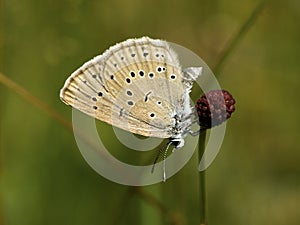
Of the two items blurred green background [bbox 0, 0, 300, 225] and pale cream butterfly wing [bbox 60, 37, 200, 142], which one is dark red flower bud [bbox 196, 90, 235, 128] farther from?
blurred green background [bbox 0, 0, 300, 225]

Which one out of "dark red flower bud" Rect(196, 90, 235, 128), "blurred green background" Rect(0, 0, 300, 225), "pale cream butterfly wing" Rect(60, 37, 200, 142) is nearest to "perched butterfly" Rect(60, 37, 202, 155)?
"pale cream butterfly wing" Rect(60, 37, 200, 142)

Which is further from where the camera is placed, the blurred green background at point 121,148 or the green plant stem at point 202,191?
the blurred green background at point 121,148

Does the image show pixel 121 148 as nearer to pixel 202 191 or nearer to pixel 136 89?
pixel 136 89

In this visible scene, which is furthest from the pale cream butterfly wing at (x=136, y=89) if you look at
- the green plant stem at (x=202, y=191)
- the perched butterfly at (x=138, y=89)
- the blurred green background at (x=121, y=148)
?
the blurred green background at (x=121, y=148)

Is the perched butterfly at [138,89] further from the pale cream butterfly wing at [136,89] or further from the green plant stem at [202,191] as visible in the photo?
the green plant stem at [202,191]

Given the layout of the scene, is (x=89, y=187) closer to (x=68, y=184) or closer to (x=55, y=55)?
(x=68, y=184)

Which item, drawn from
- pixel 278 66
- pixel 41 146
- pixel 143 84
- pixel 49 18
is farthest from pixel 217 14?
pixel 143 84
